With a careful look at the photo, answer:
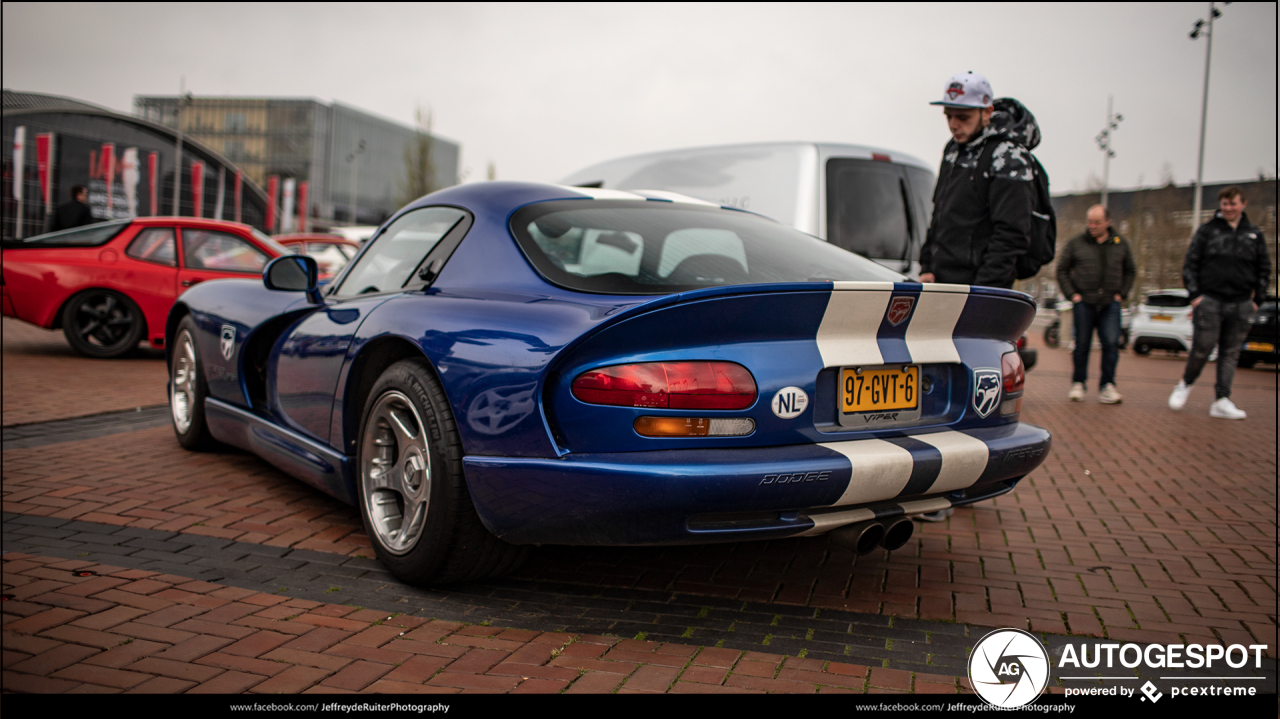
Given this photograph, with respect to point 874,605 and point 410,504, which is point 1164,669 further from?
point 410,504

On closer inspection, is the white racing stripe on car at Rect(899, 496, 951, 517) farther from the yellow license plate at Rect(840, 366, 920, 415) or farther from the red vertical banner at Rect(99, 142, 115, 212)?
the red vertical banner at Rect(99, 142, 115, 212)

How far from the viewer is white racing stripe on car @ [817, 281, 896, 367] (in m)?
2.46

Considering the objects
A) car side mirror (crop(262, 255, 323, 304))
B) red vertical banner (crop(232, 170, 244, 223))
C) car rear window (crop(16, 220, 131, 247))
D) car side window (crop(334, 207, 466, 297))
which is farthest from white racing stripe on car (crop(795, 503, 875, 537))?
red vertical banner (crop(232, 170, 244, 223))

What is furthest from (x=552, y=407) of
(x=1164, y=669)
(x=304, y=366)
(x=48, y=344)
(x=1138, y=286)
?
(x=1138, y=286)

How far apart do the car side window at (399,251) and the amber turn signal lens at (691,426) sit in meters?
1.27

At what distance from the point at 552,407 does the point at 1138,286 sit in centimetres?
3580

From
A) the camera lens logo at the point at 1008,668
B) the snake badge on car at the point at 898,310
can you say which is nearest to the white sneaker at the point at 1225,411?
the camera lens logo at the point at 1008,668

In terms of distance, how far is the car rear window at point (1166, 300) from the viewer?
18.6 metres

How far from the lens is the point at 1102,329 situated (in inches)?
335

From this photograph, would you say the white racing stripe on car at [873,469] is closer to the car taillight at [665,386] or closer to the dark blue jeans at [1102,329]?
the car taillight at [665,386]

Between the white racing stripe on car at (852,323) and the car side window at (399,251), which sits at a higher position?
the car side window at (399,251)

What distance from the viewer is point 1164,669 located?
2428mm

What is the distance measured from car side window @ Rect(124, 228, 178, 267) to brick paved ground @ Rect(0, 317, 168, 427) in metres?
1.03

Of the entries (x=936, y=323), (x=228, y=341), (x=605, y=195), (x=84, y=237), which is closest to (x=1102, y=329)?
(x=936, y=323)
